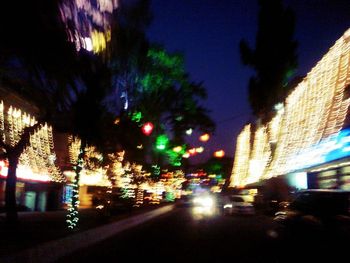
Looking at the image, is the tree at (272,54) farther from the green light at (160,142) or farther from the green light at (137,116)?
the green light at (137,116)

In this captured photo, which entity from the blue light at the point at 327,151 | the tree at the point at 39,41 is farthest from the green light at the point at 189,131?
the tree at the point at 39,41

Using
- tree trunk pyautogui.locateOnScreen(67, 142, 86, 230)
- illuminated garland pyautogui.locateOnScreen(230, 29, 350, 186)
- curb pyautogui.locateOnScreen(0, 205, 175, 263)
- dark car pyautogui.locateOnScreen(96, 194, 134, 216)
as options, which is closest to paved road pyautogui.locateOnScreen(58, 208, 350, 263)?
curb pyautogui.locateOnScreen(0, 205, 175, 263)

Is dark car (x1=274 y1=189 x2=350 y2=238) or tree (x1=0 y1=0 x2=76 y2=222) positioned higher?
tree (x1=0 y1=0 x2=76 y2=222)

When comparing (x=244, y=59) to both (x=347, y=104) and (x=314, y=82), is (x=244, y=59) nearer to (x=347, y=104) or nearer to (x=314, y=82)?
(x=314, y=82)

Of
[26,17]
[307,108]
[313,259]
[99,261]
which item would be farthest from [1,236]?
[307,108]

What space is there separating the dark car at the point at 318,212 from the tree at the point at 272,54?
25.8 meters

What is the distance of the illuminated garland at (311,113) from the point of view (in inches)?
909

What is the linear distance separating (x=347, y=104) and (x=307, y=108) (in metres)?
5.07

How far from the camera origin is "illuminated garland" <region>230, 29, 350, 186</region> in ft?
75.7

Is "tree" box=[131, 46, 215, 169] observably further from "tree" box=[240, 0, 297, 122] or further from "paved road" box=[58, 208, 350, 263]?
"paved road" box=[58, 208, 350, 263]

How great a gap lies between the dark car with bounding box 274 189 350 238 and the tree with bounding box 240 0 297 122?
25827 mm

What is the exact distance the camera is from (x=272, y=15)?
3953 centimetres

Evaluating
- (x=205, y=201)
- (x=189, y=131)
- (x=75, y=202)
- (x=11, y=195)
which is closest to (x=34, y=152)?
(x=75, y=202)

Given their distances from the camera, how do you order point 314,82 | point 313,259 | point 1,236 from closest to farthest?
point 313,259
point 1,236
point 314,82
